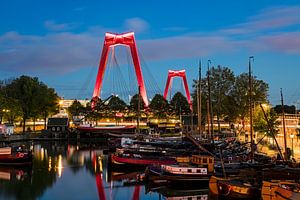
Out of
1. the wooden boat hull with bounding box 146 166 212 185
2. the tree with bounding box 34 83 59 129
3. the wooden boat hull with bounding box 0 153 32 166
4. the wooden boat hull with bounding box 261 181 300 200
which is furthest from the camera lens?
the tree with bounding box 34 83 59 129

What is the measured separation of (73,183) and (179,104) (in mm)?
74222

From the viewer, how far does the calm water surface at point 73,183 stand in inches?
1094

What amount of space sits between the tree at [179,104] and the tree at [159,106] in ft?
6.90

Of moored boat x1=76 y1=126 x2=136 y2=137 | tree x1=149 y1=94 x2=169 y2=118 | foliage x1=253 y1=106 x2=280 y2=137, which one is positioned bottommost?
moored boat x1=76 y1=126 x2=136 y2=137

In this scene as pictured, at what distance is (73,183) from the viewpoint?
3238 cm

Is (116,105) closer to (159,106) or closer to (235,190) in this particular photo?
(159,106)

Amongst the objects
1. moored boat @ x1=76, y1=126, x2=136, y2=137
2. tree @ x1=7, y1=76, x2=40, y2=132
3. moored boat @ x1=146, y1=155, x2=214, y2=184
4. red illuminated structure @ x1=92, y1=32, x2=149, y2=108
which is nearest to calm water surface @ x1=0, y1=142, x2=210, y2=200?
moored boat @ x1=146, y1=155, x2=214, y2=184

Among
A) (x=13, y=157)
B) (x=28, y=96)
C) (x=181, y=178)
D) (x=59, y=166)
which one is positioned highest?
(x=28, y=96)

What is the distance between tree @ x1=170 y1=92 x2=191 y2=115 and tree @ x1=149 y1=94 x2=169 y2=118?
2104 millimetres

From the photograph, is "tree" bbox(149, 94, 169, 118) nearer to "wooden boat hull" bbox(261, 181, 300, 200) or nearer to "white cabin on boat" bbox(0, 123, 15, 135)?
"white cabin on boat" bbox(0, 123, 15, 135)

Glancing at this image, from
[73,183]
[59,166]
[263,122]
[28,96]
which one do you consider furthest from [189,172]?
[28,96]

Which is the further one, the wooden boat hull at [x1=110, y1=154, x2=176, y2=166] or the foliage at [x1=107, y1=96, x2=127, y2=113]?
the foliage at [x1=107, y1=96, x2=127, y2=113]

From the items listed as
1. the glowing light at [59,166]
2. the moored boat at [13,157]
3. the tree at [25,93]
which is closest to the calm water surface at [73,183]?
the glowing light at [59,166]

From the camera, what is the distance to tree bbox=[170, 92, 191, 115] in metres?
100
